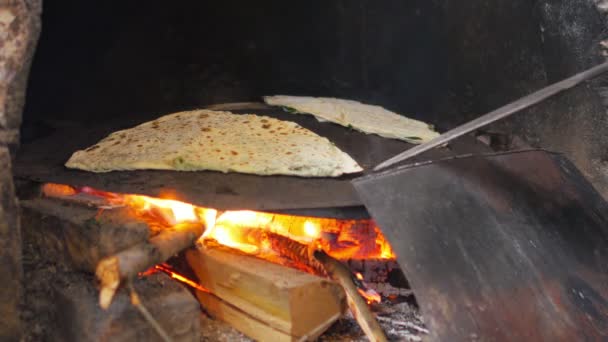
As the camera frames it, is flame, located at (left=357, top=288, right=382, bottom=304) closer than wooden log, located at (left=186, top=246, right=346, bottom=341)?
No

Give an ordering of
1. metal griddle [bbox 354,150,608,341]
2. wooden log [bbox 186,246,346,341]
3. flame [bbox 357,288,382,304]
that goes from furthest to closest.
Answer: flame [bbox 357,288,382,304] → wooden log [bbox 186,246,346,341] → metal griddle [bbox 354,150,608,341]

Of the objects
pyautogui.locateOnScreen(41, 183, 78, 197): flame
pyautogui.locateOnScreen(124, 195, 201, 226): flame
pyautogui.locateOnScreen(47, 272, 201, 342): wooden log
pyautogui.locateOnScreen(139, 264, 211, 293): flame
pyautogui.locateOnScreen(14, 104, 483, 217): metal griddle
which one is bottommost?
pyautogui.locateOnScreen(139, 264, 211, 293): flame

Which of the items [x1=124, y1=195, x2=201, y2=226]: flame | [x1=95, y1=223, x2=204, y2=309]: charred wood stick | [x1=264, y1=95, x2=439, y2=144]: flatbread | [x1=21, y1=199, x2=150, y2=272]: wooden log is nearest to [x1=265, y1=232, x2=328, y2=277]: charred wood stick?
[x1=124, y1=195, x2=201, y2=226]: flame

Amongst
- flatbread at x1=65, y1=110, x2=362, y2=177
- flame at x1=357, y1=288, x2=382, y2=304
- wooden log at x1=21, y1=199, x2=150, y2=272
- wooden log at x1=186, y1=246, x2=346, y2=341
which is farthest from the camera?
flatbread at x1=65, y1=110, x2=362, y2=177

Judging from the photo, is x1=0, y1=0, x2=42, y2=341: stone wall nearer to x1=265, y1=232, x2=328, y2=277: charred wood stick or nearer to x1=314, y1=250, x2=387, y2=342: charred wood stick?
x1=265, y1=232, x2=328, y2=277: charred wood stick

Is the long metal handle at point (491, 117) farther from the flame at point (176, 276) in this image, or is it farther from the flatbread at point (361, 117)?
the flatbread at point (361, 117)

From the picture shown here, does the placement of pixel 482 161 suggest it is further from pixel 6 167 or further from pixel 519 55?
pixel 6 167

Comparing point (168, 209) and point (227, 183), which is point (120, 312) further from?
point (227, 183)

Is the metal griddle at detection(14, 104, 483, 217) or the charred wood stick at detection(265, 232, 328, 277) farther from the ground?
the metal griddle at detection(14, 104, 483, 217)

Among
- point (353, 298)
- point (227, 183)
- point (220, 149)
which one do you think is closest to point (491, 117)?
point (353, 298)
